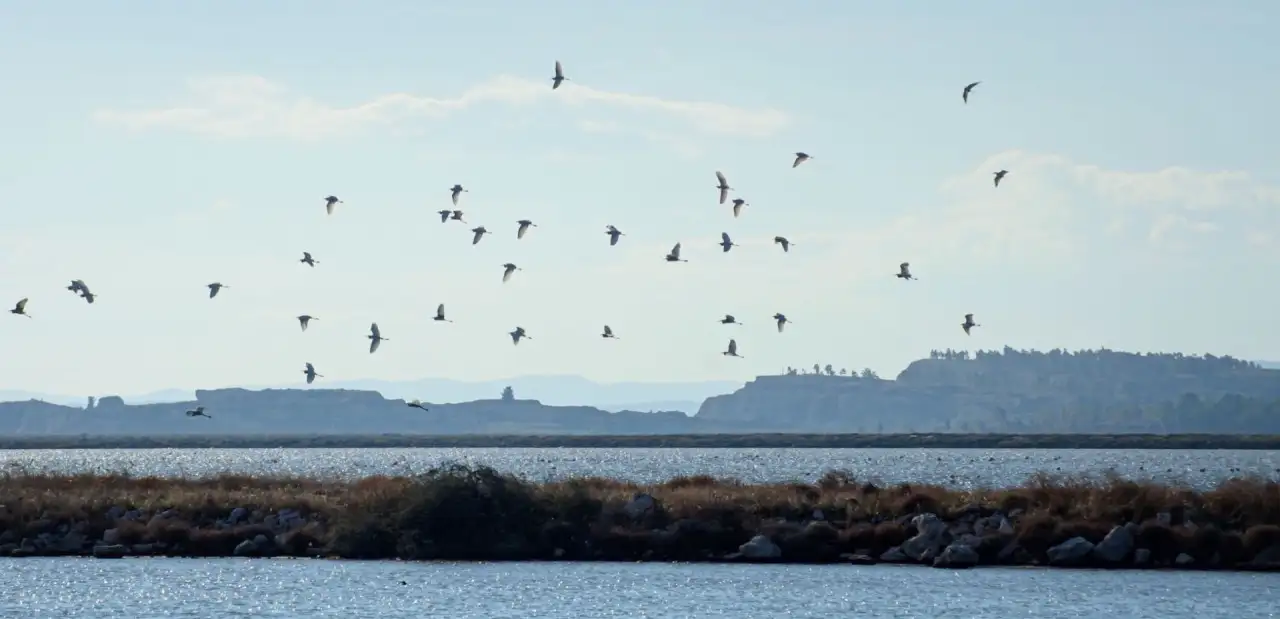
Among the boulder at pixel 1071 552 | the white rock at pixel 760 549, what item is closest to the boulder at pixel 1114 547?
the boulder at pixel 1071 552

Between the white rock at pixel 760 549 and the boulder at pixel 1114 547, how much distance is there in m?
6.43

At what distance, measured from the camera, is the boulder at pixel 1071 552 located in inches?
1544

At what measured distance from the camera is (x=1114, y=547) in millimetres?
39219

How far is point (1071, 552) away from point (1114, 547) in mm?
835

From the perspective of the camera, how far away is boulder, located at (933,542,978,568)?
39.4 meters

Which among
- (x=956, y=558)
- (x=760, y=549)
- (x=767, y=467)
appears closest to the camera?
(x=956, y=558)

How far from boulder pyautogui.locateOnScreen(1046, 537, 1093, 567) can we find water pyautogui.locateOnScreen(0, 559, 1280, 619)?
20.6 inches

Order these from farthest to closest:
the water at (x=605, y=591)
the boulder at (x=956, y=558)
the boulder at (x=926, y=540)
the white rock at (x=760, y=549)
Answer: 1. the white rock at (x=760, y=549)
2. the boulder at (x=926, y=540)
3. the boulder at (x=956, y=558)
4. the water at (x=605, y=591)

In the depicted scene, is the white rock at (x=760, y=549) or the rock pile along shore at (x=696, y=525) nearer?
the rock pile along shore at (x=696, y=525)

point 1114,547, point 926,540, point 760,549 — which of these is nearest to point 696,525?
point 760,549

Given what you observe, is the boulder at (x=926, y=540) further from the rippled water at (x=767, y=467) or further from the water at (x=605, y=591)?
the rippled water at (x=767, y=467)

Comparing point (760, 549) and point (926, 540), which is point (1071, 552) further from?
point (760, 549)

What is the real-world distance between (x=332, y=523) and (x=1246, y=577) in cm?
1938

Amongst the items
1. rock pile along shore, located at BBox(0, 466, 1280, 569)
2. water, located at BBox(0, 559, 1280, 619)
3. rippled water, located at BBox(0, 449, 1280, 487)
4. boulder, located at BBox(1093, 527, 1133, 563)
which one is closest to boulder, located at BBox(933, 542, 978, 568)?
rock pile along shore, located at BBox(0, 466, 1280, 569)
